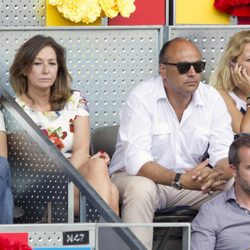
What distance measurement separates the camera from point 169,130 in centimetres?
622

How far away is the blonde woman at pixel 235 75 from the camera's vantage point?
22.1 ft

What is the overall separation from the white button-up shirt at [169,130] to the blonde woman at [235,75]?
13.7 inches

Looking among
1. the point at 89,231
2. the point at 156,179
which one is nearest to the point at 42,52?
the point at 156,179

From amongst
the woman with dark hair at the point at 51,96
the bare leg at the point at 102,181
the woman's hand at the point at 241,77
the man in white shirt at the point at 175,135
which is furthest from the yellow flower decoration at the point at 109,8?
the bare leg at the point at 102,181

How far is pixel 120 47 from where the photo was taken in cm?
705

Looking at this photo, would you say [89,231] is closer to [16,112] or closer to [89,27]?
[16,112]

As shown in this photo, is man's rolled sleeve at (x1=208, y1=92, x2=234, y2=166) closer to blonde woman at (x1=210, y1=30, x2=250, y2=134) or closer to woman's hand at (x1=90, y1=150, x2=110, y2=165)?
blonde woman at (x1=210, y1=30, x2=250, y2=134)

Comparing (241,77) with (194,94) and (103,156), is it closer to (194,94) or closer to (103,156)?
(194,94)

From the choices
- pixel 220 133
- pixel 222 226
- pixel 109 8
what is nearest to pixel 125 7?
pixel 109 8

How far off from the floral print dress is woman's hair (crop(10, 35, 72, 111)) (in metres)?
0.07

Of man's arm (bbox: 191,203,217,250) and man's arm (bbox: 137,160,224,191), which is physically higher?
man's arm (bbox: 137,160,224,191)

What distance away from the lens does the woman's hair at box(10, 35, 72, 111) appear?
21.0 ft

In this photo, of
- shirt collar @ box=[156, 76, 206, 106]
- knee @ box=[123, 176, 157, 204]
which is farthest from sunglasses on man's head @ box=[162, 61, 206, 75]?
knee @ box=[123, 176, 157, 204]

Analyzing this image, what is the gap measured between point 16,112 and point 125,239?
1.46 m
